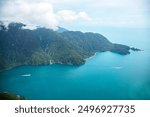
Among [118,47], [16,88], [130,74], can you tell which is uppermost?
[118,47]

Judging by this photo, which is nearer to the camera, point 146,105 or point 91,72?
point 146,105

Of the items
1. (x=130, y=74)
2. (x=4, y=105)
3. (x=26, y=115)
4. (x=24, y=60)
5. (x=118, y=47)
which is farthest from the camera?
(x=24, y=60)

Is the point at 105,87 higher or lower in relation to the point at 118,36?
lower

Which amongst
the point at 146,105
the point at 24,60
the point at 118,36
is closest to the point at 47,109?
the point at 146,105

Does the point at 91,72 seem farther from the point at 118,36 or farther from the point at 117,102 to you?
the point at 117,102

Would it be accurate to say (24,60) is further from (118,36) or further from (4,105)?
(4,105)

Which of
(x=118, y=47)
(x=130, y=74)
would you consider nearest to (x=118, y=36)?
(x=118, y=47)

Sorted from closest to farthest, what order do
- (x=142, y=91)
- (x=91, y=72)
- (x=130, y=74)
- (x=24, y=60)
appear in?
1. (x=142, y=91)
2. (x=130, y=74)
3. (x=91, y=72)
4. (x=24, y=60)
